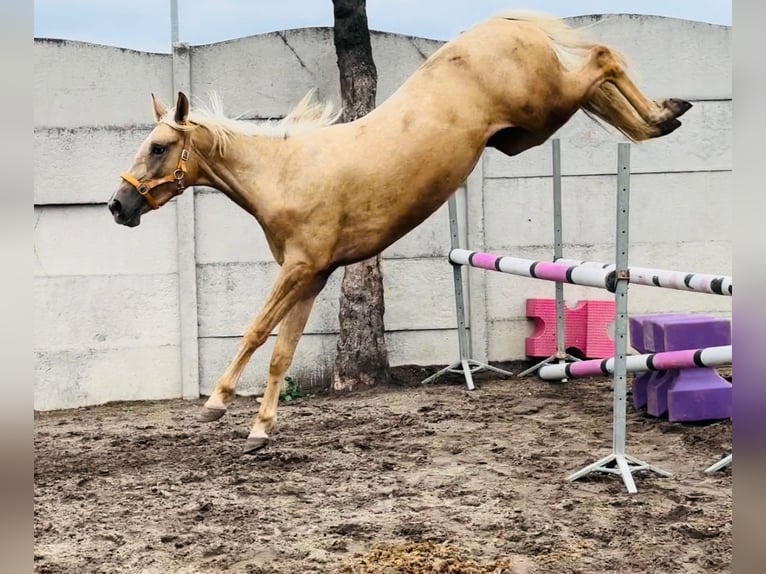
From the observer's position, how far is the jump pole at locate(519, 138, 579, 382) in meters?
6.06

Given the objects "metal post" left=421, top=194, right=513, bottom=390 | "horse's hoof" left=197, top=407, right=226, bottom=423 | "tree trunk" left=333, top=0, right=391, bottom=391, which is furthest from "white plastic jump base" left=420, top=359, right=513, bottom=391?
"horse's hoof" left=197, top=407, right=226, bottom=423

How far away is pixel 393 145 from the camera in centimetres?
340

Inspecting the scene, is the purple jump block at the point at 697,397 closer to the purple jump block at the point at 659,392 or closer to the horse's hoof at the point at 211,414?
the purple jump block at the point at 659,392

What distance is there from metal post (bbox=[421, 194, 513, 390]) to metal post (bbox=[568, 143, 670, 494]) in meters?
2.46

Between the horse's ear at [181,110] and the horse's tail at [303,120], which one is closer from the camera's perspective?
the horse's ear at [181,110]

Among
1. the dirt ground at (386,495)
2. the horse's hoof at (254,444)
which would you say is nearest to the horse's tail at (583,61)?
the dirt ground at (386,495)

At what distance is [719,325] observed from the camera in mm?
4922

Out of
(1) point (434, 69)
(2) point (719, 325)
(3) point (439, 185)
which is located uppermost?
(1) point (434, 69)

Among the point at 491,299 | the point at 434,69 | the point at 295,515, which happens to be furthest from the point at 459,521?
the point at 491,299

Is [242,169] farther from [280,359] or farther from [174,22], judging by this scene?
[174,22]

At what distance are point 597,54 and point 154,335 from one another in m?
4.36

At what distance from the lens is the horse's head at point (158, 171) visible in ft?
11.2

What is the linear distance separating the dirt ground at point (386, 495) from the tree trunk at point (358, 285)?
→ 62 centimetres

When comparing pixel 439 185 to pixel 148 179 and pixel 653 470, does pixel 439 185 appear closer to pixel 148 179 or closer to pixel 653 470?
pixel 148 179
